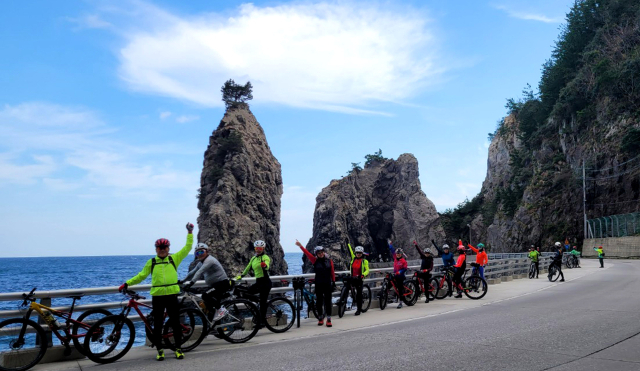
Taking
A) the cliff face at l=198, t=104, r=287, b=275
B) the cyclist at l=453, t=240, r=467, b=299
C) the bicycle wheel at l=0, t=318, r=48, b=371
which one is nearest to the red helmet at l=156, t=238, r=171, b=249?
the bicycle wheel at l=0, t=318, r=48, b=371

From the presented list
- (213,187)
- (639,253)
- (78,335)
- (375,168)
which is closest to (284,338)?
(78,335)

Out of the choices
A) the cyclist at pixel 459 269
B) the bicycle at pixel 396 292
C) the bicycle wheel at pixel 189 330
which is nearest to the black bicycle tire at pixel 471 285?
the cyclist at pixel 459 269

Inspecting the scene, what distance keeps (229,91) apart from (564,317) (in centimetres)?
9065

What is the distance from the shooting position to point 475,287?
17.8 m

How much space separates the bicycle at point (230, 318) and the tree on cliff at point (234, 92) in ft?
292

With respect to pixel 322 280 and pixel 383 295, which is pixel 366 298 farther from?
pixel 322 280

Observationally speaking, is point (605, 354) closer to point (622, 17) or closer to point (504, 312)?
point (504, 312)

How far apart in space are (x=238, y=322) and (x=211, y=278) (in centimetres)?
100

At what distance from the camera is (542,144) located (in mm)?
79938

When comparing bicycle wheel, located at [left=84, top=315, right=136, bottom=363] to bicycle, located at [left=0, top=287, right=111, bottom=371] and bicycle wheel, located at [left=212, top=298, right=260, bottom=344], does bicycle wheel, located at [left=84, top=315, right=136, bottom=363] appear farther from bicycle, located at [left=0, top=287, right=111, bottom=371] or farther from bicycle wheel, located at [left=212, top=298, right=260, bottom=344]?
bicycle wheel, located at [left=212, top=298, right=260, bottom=344]

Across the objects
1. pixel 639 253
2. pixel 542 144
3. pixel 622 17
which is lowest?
pixel 639 253

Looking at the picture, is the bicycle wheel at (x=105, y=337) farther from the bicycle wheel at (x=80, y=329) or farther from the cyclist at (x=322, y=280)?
the cyclist at (x=322, y=280)

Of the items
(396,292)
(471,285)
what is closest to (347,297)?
(396,292)

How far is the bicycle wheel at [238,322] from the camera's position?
970 cm
